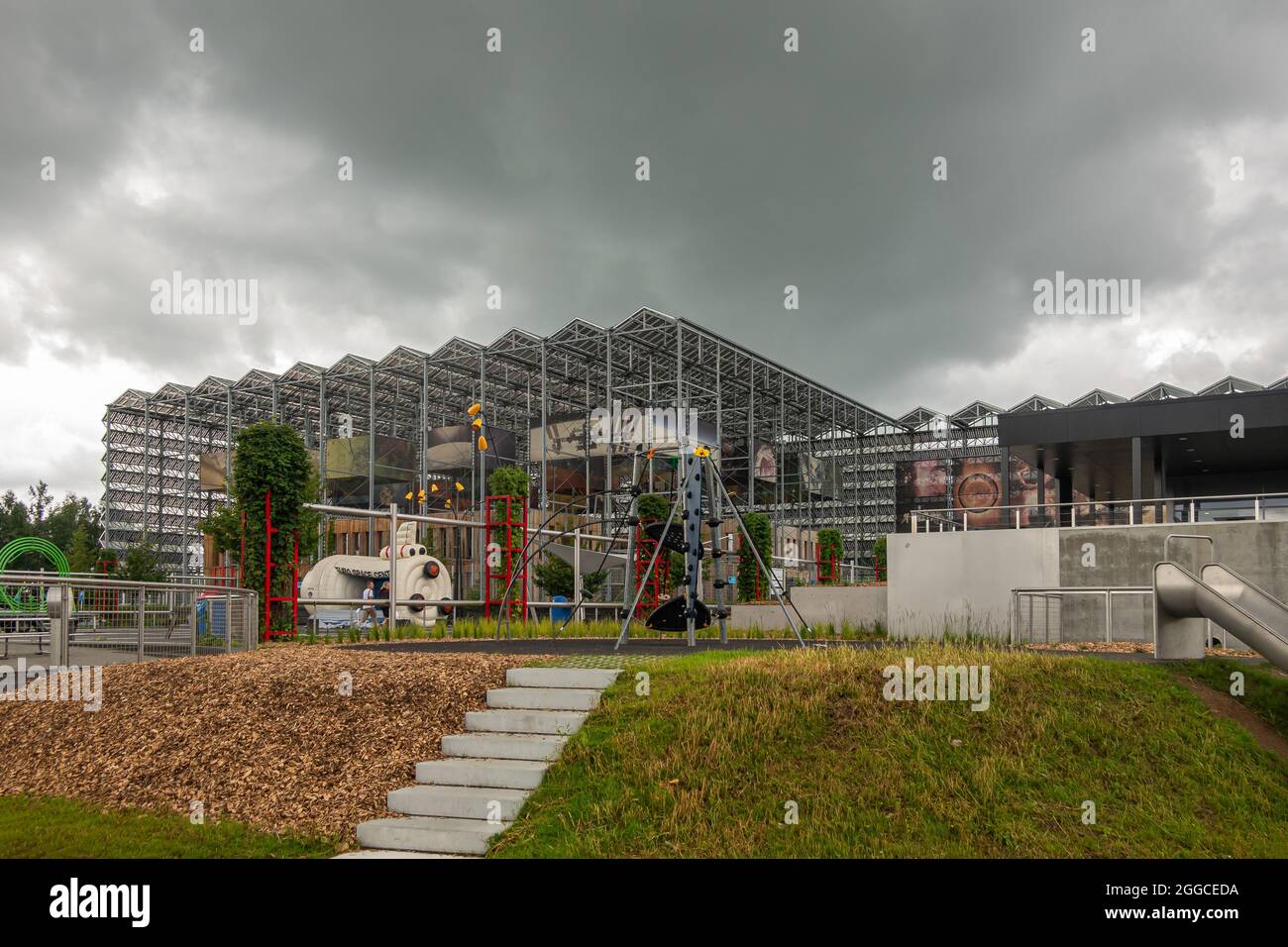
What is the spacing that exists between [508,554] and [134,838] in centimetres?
1242

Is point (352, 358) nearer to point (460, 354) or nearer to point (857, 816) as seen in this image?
point (460, 354)

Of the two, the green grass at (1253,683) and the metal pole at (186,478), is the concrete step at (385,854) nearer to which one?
the green grass at (1253,683)

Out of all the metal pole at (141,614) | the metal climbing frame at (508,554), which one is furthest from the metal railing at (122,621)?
the metal climbing frame at (508,554)

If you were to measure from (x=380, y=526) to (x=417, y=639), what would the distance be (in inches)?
1362

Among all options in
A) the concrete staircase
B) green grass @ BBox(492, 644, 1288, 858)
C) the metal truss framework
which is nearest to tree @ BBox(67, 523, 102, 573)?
the metal truss framework

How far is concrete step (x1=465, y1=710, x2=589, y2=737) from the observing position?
796cm

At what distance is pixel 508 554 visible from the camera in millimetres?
19266

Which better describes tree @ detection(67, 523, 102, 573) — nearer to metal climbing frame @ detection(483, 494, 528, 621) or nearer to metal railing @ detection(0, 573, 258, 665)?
metal climbing frame @ detection(483, 494, 528, 621)

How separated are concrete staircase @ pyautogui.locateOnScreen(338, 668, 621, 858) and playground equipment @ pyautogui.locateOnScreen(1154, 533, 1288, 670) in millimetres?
5830

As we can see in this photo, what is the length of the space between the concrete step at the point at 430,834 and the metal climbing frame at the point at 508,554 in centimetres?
1164

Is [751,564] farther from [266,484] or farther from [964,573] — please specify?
[266,484]

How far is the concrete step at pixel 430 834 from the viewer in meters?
6.56

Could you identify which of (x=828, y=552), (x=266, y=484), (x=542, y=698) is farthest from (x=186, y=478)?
(x=542, y=698)
